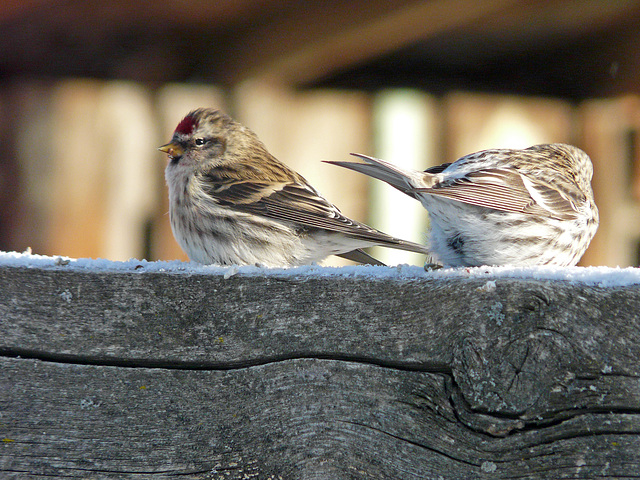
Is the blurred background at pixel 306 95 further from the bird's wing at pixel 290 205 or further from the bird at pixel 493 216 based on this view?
the bird at pixel 493 216

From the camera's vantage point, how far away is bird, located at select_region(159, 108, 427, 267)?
8.64 ft

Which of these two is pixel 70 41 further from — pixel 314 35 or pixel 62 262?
pixel 62 262

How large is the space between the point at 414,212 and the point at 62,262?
11.2 feet

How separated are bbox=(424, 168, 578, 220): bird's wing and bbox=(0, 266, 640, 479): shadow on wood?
35.8 inches

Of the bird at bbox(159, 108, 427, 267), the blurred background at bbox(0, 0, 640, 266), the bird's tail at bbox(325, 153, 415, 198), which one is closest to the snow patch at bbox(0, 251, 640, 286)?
the bird's tail at bbox(325, 153, 415, 198)

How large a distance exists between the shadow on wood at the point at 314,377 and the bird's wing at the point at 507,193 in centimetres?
91

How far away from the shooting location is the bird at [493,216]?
7.25ft

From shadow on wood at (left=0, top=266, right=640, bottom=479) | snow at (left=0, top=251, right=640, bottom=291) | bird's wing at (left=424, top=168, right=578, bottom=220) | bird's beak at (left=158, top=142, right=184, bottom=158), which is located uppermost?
bird's beak at (left=158, top=142, right=184, bottom=158)

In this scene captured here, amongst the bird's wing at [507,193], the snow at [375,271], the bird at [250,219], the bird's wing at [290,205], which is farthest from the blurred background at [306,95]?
the snow at [375,271]

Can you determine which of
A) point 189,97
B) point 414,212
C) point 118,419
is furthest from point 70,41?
point 118,419

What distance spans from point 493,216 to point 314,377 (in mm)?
1194

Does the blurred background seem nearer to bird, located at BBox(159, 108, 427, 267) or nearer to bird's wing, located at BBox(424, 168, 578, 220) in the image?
bird, located at BBox(159, 108, 427, 267)

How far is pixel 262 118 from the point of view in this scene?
14.1 ft

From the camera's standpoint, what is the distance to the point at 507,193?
2.37m
